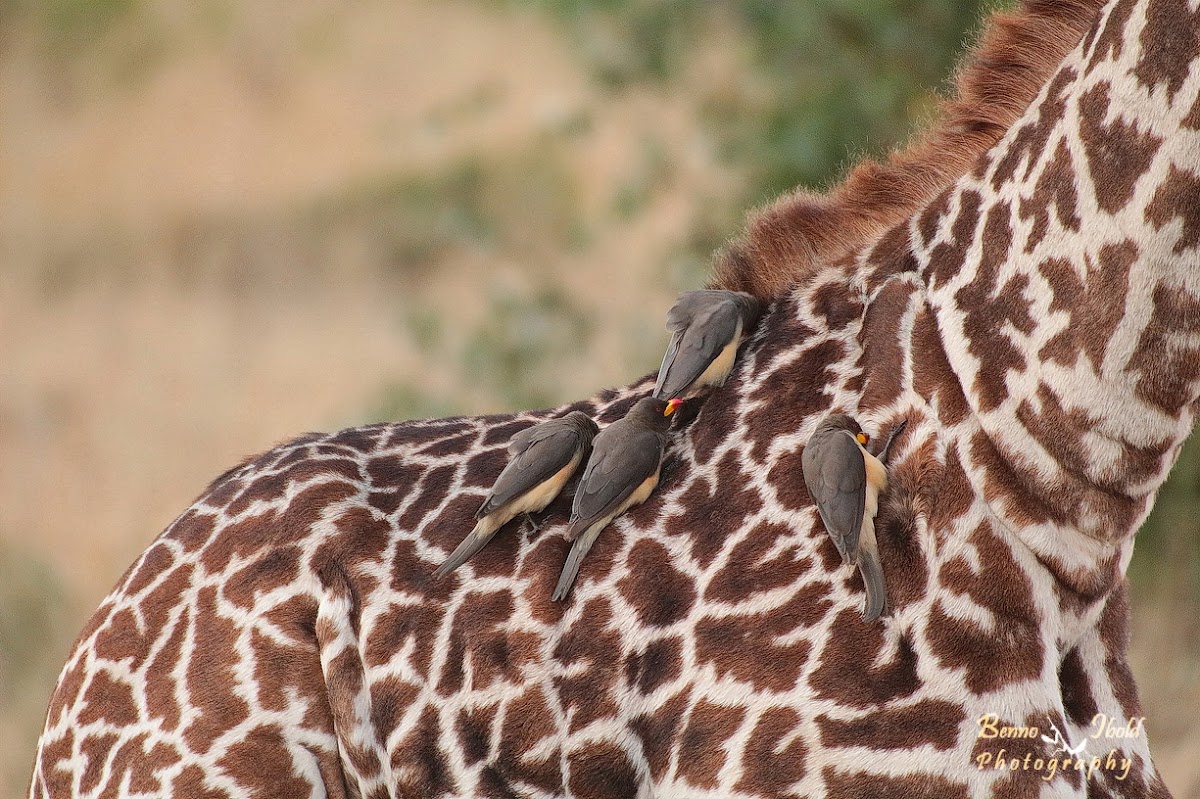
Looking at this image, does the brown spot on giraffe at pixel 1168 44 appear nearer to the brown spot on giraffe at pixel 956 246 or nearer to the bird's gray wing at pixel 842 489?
the brown spot on giraffe at pixel 956 246

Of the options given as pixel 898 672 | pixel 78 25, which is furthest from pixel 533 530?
pixel 78 25

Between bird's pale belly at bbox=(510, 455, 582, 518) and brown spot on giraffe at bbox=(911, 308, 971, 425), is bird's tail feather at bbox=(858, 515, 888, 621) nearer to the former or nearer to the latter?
brown spot on giraffe at bbox=(911, 308, 971, 425)

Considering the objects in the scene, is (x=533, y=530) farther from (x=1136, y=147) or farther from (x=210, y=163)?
(x=210, y=163)

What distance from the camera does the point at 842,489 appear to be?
250 centimetres

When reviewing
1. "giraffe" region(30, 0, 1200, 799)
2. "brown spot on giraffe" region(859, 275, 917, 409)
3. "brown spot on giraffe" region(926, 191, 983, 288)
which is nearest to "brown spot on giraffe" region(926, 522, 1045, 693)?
"giraffe" region(30, 0, 1200, 799)

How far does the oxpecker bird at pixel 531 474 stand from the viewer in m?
2.96

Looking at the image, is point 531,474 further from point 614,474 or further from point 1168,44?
point 1168,44

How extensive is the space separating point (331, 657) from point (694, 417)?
3.17ft

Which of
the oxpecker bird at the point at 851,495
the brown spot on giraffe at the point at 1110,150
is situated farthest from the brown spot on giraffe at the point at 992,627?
the brown spot on giraffe at the point at 1110,150

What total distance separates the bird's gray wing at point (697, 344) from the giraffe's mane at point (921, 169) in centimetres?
16

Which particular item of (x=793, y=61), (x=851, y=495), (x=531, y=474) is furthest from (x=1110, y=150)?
(x=793, y=61)

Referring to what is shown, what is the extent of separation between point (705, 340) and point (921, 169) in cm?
59

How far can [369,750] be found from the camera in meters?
3.07

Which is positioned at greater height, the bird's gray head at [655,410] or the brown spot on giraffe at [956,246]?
the brown spot on giraffe at [956,246]
